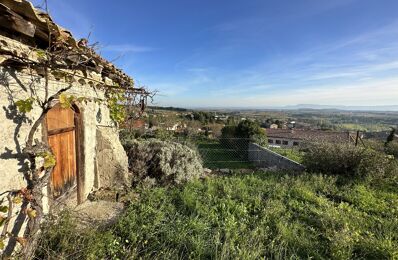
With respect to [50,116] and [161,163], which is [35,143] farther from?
[161,163]

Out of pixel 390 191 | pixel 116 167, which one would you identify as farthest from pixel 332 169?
pixel 116 167

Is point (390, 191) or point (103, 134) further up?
point (103, 134)

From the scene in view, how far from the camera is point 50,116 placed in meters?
3.71

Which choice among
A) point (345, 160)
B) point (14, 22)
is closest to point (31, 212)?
point (14, 22)

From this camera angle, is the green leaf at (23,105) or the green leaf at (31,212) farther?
the green leaf at (31,212)

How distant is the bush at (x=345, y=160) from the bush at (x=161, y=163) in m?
4.10

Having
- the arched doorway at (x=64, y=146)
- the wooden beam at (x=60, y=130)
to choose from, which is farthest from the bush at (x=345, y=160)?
the wooden beam at (x=60, y=130)

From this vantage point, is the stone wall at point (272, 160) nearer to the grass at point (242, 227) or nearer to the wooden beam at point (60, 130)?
the grass at point (242, 227)

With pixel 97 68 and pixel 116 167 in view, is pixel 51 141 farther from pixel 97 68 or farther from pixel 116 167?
pixel 116 167

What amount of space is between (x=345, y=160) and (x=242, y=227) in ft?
17.2

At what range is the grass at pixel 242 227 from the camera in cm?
323

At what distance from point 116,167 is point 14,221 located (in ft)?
8.75

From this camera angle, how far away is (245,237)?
365 centimetres

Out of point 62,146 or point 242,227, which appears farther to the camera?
point 62,146
